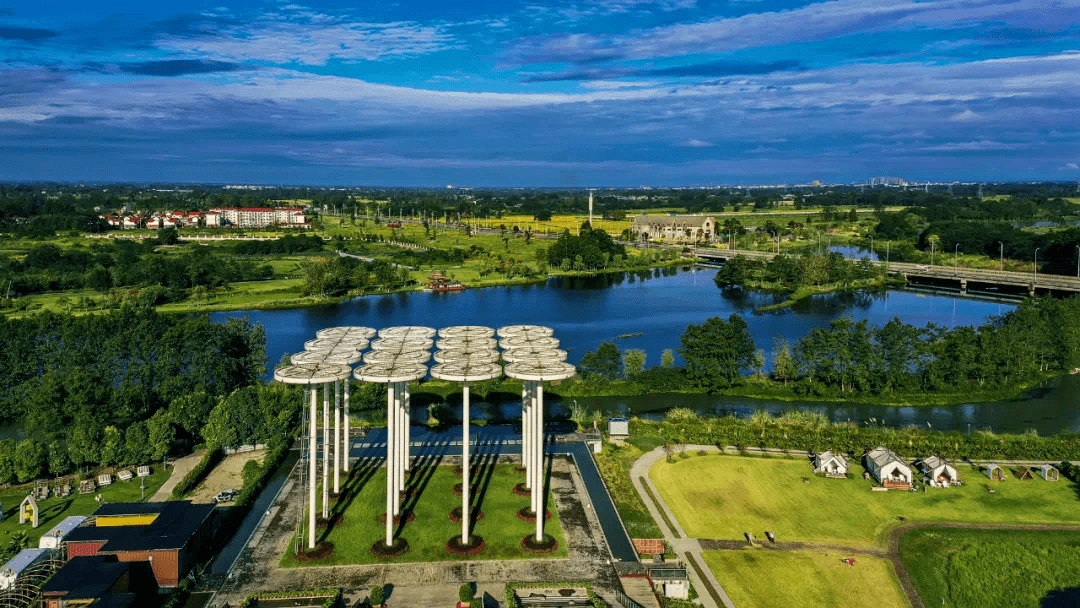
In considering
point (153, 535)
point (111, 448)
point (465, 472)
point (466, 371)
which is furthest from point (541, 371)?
point (111, 448)

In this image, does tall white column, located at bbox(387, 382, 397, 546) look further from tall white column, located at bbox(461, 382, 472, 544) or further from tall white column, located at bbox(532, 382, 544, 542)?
tall white column, located at bbox(532, 382, 544, 542)

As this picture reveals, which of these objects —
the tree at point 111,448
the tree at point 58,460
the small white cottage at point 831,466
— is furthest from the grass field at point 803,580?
the tree at point 58,460

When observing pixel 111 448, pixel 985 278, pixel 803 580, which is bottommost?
pixel 803 580

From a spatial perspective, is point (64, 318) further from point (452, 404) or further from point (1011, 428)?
point (1011, 428)

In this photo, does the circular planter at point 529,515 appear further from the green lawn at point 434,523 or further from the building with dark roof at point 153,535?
the building with dark roof at point 153,535

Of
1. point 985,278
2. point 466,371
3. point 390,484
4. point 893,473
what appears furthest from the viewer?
point 985,278

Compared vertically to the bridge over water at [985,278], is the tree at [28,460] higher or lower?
lower

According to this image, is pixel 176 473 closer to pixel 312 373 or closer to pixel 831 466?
pixel 312 373
